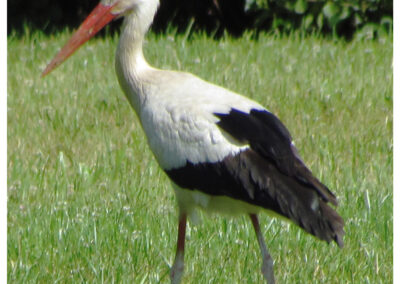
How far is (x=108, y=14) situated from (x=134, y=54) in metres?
0.35

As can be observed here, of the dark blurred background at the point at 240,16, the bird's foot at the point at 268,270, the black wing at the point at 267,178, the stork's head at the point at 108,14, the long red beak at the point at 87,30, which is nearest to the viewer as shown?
the black wing at the point at 267,178

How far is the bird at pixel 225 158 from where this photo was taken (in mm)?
4148

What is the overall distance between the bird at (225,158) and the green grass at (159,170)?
0.41 m

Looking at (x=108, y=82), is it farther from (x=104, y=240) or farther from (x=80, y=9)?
(x=80, y=9)

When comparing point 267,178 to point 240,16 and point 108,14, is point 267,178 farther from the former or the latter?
point 240,16

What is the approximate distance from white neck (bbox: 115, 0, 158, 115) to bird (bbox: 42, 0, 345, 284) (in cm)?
2

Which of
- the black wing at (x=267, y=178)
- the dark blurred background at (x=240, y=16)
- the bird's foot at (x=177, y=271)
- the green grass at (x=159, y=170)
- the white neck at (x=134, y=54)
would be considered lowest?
the dark blurred background at (x=240, y=16)

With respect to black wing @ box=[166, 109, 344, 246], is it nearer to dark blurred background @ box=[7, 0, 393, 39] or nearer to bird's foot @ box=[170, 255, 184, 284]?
bird's foot @ box=[170, 255, 184, 284]

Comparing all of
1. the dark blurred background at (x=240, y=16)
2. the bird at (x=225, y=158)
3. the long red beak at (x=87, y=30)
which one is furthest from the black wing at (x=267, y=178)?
the dark blurred background at (x=240, y=16)

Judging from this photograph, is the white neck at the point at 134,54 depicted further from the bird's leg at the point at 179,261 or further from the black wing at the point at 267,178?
the bird's leg at the point at 179,261

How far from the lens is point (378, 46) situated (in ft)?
28.3

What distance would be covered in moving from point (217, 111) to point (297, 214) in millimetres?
633
